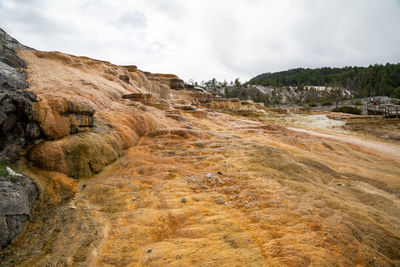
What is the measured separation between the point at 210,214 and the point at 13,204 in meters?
2.86

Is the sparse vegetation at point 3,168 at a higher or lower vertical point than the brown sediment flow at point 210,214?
higher

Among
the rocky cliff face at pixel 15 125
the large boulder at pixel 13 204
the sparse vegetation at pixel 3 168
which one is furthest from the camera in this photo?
the rocky cliff face at pixel 15 125

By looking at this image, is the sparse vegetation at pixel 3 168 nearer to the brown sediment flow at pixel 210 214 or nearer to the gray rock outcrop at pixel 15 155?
the gray rock outcrop at pixel 15 155

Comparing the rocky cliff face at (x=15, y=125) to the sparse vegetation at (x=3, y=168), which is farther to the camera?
the rocky cliff face at (x=15, y=125)

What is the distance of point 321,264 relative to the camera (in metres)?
2.47

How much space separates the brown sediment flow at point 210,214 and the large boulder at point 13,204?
0.15m

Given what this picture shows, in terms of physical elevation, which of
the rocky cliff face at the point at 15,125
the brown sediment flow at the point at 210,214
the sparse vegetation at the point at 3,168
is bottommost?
the brown sediment flow at the point at 210,214

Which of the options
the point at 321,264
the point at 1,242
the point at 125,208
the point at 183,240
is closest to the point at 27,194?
the point at 1,242

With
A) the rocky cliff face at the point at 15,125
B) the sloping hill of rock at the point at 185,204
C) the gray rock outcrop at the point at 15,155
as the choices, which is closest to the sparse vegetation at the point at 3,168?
the gray rock outcrop at the point at 15,155

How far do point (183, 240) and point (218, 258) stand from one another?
0.58 metres

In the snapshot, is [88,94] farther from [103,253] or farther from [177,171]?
[103,253]

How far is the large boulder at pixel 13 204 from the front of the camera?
260cm

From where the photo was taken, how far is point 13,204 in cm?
280

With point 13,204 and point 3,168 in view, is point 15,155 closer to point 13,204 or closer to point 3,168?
point 3,168
